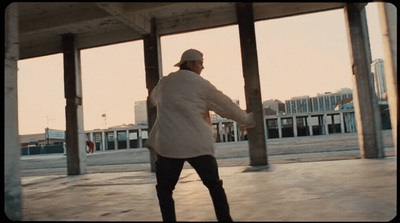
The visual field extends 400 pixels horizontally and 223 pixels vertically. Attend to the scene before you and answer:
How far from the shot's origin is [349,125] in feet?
249

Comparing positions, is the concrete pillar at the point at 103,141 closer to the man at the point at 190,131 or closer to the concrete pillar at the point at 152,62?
the concrete pillar at the point at 152,62

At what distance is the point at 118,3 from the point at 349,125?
76.3 meters

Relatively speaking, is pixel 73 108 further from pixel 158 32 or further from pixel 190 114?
pixel 190 114

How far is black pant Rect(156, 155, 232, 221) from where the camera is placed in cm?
278

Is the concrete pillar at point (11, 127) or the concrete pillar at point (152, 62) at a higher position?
the concrete pillar at point (152, 62)

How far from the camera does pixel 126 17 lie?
10.6 metres

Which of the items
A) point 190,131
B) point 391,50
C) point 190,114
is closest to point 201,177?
point 190,131

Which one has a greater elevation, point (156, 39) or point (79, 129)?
point (156, 39)

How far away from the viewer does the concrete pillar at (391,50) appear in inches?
147

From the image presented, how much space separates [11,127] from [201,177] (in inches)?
102

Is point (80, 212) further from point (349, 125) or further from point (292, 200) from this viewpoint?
point (349, 125)

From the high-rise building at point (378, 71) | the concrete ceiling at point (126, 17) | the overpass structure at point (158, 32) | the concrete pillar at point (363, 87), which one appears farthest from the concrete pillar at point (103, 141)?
the concrete pillar at point (363, 87)

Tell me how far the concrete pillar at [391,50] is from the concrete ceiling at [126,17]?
7.65 metres

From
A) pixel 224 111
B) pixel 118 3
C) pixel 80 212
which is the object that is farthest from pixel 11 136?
pixel 118 3
